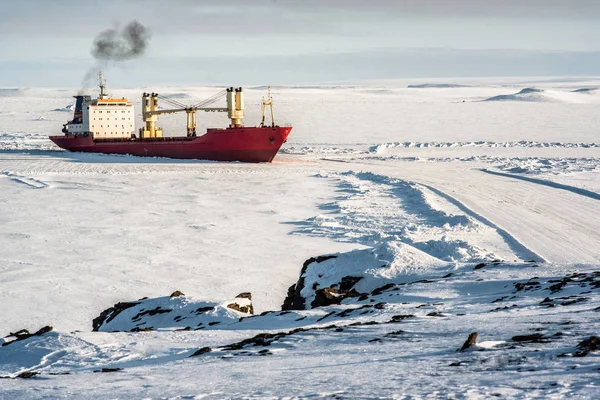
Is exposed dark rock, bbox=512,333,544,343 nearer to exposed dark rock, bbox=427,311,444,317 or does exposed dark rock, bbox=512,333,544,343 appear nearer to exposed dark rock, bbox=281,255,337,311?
exposed dark rock, bbox=427,311,444,317

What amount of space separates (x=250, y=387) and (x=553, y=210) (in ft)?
63.2

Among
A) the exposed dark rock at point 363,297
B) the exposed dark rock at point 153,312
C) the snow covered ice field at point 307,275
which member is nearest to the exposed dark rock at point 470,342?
the snow covered ice field at point 307,275

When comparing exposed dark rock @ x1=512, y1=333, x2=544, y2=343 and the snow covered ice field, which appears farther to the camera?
exposed dark rock @ x1=512, y1=333, x2=544, y2=343

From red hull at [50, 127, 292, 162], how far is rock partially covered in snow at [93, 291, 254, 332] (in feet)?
102

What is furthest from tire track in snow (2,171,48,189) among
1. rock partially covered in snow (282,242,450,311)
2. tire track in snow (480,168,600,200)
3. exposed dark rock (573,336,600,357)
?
exposed dark rock (573,336,600,357)

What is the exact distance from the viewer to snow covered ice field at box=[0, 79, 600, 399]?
242 inches

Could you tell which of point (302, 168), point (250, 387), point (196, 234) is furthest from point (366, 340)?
point (302, 168)

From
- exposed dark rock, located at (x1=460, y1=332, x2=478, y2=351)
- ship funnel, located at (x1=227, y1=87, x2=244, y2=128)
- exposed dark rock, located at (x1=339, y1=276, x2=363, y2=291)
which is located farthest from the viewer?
ship funnel, located at (x1=227, y1=87, x2=244, y2=128)

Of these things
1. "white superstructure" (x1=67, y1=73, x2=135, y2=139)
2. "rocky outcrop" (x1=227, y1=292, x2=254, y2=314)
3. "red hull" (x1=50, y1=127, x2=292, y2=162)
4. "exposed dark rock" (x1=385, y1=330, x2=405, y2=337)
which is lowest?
"rocky outcrop" (x1=227, y1=292, x2=254, y2=314)

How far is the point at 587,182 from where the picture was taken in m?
29.2

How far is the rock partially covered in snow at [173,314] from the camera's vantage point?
10078 mm

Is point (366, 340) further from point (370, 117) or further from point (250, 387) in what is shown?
point (370, 117)

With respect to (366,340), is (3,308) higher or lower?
lower

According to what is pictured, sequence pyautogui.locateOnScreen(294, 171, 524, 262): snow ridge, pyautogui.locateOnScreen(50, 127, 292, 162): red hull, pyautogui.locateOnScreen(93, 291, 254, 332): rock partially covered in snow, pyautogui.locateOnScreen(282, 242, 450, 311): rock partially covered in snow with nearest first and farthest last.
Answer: pyautogui.locateOnScreen(93, 291, 254, 332): rock partially covered in snow, pyautogui.locateOnScreen(282, 242, 450, 311): rock partially covered in snow, pyautogui.locateOnScreen(294, 171, 524, 262): snow ridge, pyautogui.locateOnScreen(50, 127, 292, 162): red hull
